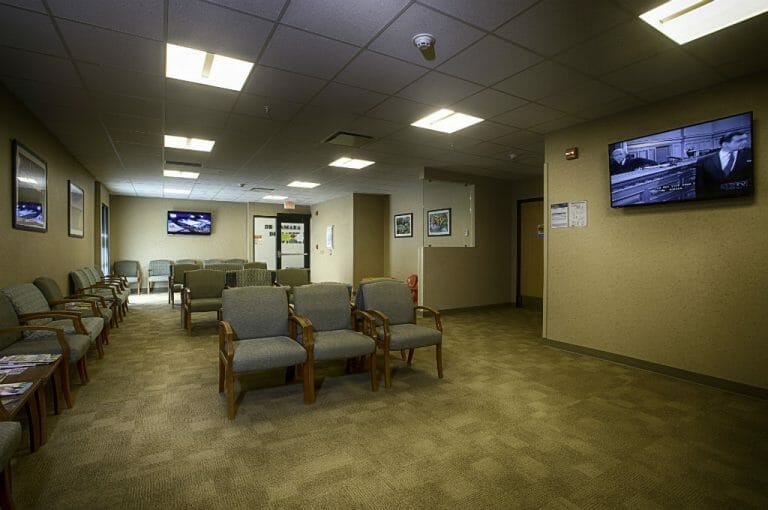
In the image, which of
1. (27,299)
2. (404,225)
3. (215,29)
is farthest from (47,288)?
(404,225)

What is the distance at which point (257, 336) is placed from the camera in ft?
11.5

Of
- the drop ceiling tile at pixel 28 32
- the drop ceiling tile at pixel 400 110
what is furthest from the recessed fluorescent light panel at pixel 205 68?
the drop ceiling tile at pixel 400 110

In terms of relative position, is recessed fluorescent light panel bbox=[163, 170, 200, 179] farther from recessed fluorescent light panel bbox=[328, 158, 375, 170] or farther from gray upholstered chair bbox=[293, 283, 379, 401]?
gray upholstered chair bbox=[293, 283, 379, 401]

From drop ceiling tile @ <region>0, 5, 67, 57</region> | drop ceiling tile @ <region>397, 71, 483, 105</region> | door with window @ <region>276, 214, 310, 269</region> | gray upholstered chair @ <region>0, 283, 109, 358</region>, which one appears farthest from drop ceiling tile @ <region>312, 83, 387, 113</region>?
door with window @ <region>276, 214, 310, 269</region>

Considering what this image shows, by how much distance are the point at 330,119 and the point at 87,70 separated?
2.23 metres

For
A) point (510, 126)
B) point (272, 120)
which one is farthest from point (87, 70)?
point (510, 126)

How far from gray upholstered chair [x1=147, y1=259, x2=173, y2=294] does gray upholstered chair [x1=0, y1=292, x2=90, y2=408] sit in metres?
7.80

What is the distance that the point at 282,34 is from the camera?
268cm

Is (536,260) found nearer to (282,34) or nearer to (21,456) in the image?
(282,34)

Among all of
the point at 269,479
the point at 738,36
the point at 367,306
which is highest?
the point at 738,36

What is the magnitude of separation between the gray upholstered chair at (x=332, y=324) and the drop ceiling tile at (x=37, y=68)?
2677mm

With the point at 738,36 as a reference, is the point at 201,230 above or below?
below

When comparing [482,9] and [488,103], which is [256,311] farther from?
[488,103]

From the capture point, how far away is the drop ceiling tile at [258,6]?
2.34 metres
